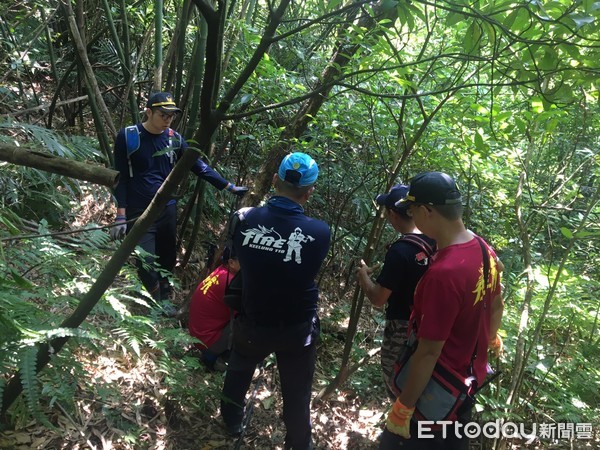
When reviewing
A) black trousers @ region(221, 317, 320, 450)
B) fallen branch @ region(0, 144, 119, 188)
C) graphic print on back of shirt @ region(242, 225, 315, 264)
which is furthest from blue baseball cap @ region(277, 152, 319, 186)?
fallen branch @ region(0, 144, 119, 188)

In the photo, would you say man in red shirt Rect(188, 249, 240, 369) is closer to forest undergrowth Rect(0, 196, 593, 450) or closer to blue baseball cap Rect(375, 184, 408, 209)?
forest undergrowth Rect(0, 196, 593, 450)

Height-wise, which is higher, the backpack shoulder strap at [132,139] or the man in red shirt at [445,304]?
the backpack shoulder strap at [132,139]

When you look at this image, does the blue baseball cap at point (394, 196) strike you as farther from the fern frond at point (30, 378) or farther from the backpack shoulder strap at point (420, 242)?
the fern frond at point (30, 378)

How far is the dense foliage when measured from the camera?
165 cm

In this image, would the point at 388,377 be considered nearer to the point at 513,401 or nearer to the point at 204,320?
the point at 513,401

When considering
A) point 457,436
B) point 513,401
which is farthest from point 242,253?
point 513,401

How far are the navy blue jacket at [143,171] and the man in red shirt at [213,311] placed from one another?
766 mm

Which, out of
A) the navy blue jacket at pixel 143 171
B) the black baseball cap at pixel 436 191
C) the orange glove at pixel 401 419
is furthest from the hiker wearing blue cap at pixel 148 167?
the orange glove at pixel 401 419

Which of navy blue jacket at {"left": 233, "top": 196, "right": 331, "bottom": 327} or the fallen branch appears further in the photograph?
navy blue jacket at {"left": 233, "top": 196, "right": 331, "bottom": 327}

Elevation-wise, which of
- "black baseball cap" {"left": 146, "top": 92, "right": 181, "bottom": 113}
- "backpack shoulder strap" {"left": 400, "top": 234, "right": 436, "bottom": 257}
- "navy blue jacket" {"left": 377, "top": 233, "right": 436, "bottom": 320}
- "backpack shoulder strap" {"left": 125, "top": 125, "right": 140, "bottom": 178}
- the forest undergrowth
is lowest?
the forest undergrowth

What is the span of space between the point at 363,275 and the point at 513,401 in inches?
61.1

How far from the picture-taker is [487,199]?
4.78 m

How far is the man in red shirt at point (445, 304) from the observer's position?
1.73 metres

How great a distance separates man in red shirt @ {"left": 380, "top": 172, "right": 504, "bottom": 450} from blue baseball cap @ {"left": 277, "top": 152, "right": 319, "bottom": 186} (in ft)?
2.11
